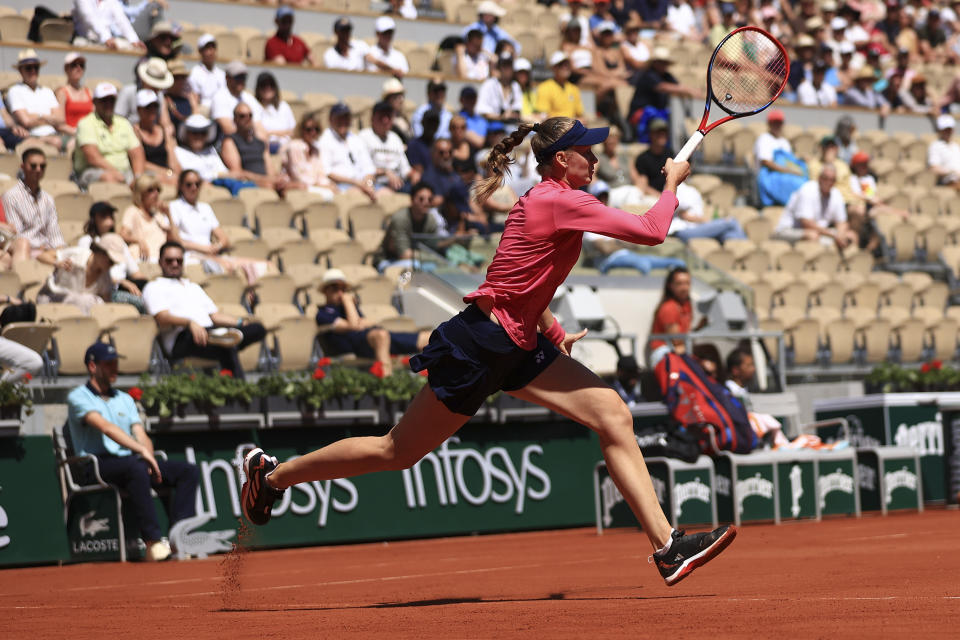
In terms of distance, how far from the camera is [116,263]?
41.8ft

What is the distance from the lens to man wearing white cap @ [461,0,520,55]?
65.3ft

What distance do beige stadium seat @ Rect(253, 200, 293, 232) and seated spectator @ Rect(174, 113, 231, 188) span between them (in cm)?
67

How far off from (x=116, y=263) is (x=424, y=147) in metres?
5.06

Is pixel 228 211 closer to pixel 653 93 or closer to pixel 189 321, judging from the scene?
pixel 189 321

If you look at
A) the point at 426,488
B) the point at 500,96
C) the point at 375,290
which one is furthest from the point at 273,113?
the point at 426,488

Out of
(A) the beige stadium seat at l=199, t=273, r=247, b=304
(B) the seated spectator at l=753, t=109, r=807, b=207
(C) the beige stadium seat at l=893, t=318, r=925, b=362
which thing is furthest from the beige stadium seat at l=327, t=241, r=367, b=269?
(B) the seated spectator at l=753, t=109, r=807, b=207

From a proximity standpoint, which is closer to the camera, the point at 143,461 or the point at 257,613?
the point at 257,613

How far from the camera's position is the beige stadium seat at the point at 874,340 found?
1703cm

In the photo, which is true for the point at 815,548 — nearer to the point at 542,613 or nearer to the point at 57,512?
the point at 542,613

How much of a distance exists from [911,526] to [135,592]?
602 cm

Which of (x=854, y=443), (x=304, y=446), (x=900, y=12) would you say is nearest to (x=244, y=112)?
(x=304, y=446)

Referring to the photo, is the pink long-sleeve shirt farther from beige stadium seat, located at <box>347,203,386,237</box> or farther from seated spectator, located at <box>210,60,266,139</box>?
seated spectator, located at <box>210,60,266,139</box>

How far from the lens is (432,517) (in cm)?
1232

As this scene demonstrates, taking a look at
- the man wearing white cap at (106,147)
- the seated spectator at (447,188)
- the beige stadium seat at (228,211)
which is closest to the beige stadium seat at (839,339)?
the seated spectator at (447,188)
